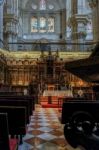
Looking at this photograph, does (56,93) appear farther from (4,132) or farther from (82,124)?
(4,132)

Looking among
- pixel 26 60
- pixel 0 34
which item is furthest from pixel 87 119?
pixel 0 34

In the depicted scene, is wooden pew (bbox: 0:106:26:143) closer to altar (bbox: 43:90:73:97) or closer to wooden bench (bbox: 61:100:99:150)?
wooden bench (bbox: 61:100:99:150)

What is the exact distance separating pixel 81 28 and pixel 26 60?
10.7 meters

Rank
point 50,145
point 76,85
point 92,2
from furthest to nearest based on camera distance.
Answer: point 76,85, point 92,2, point 50,145

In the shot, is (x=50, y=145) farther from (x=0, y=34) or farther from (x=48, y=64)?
(x=0, y=34)

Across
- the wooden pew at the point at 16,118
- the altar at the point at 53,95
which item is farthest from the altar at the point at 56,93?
the wooden pew at the point at 16,118

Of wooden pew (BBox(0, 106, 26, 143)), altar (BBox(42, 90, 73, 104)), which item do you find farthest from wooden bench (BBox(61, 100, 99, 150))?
altar (BBox(42, 90, 73, 104))

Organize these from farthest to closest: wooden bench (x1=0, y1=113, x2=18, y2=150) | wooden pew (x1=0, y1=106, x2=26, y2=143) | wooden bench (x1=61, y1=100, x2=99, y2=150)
Result: wooden pew (x1=0, y1=106, x2=26, y2=143) < wooden bench (x1=61, y1=100, x2=99, y2=150) < wooden bench (x1=0, y1=113, x2=18, y2=150)

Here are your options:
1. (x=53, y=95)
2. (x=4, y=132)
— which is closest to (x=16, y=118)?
(x=4, y=132)

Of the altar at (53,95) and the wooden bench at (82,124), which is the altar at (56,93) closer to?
the altar at (53,95)

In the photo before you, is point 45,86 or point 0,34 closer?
point 45,86

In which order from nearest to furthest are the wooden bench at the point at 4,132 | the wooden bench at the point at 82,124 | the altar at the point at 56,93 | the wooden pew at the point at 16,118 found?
the wooden bench at the point at 4,132 → the wooden bench at the point at 82,124 → the wooden pew at the point at 16,118 → the altar at the point at 56,93

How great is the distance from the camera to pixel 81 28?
32.8 m

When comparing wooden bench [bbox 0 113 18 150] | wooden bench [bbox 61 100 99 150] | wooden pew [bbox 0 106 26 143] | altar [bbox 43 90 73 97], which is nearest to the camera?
wooden bench [bbox 0 113 18 150]
